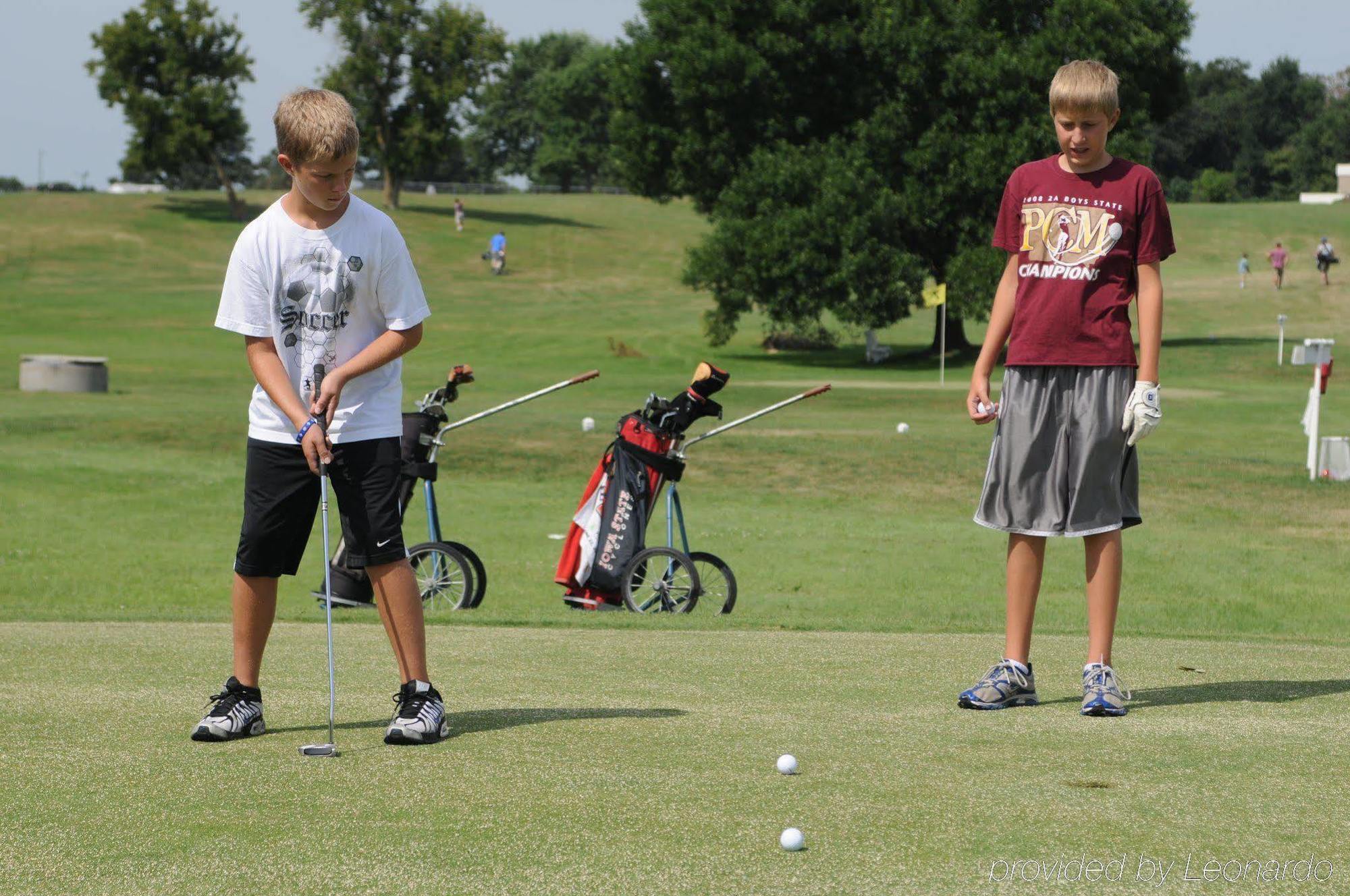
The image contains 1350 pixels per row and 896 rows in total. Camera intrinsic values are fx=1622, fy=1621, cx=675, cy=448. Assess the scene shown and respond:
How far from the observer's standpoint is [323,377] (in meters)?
4.76

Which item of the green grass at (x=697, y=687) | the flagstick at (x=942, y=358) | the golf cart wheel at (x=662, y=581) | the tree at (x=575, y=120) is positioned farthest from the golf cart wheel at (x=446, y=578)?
the tree at (x=575, y=120)

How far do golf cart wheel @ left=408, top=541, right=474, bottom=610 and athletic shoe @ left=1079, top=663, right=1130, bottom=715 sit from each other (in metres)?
5.52

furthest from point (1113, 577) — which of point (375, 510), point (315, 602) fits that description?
point (315, 602)

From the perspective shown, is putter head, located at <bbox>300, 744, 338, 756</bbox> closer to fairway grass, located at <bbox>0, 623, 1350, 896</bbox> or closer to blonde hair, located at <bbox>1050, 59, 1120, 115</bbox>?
fairway grass, located at <bbox>0, 623, 1350, 896</bbox>

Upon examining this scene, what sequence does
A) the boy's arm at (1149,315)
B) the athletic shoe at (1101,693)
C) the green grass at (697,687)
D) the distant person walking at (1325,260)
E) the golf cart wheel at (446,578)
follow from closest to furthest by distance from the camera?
1. the green grass at (697,687)
2. the athletic shoe at (1101,693)
3. the boy's arm at (1149,315)
4. the golf cart wheel at (446,578)
5. the distant person walking at (1325,260)

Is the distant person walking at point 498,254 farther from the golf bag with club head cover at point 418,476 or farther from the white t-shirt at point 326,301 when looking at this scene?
the white t-shirt at point 326,301

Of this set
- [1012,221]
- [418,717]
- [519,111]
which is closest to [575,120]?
[519,111]

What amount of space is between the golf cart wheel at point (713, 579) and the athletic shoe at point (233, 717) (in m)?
5.53

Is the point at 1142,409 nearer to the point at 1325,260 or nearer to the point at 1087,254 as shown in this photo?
the point at 1087,254

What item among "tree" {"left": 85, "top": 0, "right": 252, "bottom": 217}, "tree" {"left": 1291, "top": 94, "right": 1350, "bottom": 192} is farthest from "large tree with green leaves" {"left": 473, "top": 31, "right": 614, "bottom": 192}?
"tree" {"left": 1291, "top": 94, "right": 1350, "bottom": 192}

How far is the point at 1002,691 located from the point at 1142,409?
102 cm

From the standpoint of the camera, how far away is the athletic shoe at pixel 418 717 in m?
4.56

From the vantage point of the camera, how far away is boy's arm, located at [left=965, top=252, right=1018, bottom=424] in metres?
5.45

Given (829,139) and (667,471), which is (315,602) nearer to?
(667,471)
